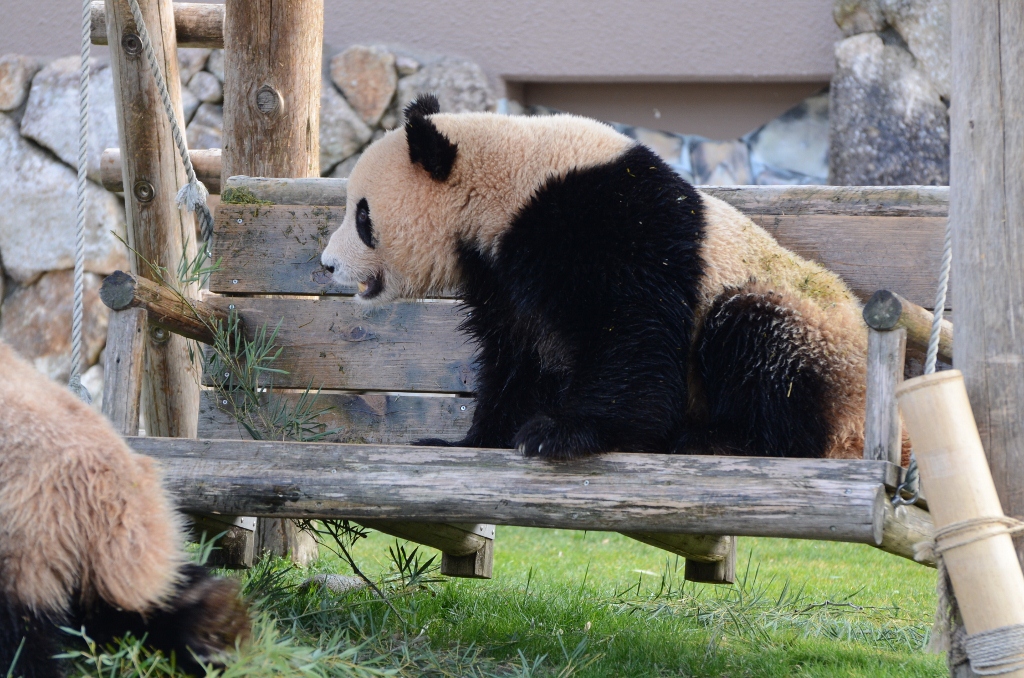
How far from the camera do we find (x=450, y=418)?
140 inches

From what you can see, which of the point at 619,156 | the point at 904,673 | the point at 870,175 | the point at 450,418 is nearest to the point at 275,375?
the point at 450,418

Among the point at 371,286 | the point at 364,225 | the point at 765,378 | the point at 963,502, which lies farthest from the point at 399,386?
the point at 963,502

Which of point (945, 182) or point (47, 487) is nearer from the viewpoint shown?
point (47, 487)

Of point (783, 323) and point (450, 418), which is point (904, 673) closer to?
point (783, 323)

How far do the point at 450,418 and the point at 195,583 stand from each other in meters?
1.52

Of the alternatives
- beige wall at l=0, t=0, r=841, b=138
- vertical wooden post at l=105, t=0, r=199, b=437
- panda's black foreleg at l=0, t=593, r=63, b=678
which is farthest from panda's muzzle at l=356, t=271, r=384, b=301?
beige wall at l=0, t=0, r=841, b=138

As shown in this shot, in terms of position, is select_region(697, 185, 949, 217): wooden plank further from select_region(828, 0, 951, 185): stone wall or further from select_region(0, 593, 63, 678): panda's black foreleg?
select_region(828, 0, 951, 185): stone wall

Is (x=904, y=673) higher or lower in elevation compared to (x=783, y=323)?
lower

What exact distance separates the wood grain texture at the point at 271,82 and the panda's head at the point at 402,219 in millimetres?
1037

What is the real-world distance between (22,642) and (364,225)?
153 cm

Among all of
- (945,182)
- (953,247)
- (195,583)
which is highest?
(945,182)

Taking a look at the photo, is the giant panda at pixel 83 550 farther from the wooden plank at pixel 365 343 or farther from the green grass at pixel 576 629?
the wooden plank at pixel 365 343

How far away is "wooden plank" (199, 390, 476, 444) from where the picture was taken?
3.55m

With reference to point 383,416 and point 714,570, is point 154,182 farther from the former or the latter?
point 714,570
